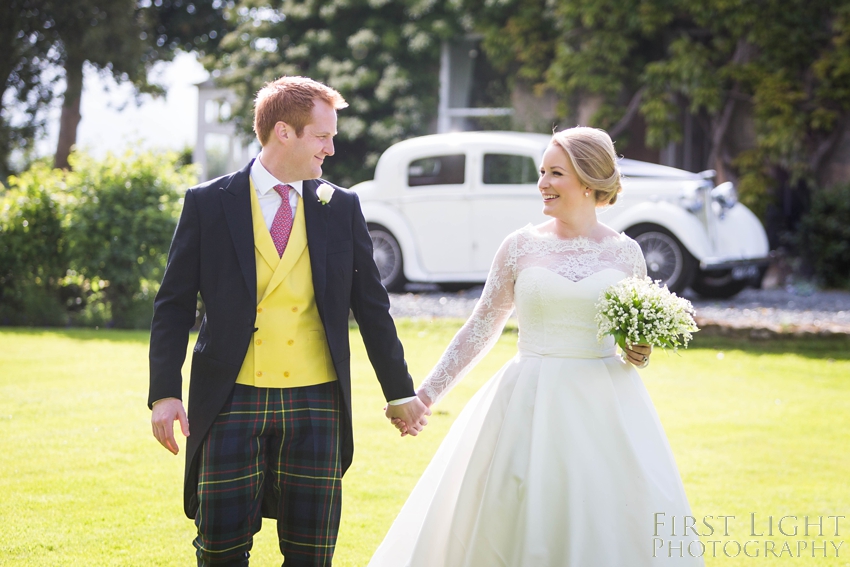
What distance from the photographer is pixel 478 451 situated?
3.18 m

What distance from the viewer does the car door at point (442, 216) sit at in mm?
11695

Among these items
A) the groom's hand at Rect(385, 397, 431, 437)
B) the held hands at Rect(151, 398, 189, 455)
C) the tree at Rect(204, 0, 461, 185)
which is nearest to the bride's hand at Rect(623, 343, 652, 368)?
the groom's hand at Rect(385, 397, 431, 437)

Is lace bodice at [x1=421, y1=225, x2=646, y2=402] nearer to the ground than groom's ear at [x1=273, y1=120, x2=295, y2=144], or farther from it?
nearer to the ground

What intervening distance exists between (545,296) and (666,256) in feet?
25.1

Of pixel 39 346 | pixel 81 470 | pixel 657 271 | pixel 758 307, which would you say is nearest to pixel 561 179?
pixel 81 470

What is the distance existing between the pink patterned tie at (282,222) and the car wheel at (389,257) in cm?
898

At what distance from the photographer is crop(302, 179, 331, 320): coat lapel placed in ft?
9.24

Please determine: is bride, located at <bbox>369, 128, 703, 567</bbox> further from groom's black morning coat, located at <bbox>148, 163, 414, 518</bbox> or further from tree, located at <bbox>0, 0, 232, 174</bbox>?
tree, located at <bbox>0, 0, 232, 174</bbox>

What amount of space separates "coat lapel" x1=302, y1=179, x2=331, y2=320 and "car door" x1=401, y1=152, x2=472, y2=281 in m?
8.73

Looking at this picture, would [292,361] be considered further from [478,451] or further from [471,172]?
[471,172]

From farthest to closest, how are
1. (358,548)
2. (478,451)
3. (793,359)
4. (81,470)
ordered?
(793,359), (81,470), (358,548), (478,451)

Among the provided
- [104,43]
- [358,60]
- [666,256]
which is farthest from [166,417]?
[104,43]

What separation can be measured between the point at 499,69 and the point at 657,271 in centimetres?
728

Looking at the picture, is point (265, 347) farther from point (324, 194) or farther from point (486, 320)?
point (486, 320)
